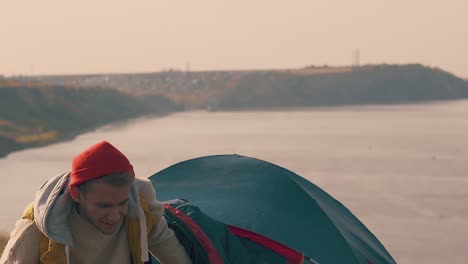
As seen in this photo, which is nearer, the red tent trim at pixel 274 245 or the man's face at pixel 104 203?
the man's face at pixel 104 203

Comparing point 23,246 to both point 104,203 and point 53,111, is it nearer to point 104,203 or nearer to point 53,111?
point 104,203

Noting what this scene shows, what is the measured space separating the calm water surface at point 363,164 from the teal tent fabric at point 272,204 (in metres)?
6.16

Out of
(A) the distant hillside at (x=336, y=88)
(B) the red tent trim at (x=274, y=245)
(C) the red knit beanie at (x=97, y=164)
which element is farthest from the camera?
(A) the distant hillside at (x=336, y=88)

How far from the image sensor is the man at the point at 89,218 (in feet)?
8.36

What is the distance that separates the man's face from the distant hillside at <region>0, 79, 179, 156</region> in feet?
102

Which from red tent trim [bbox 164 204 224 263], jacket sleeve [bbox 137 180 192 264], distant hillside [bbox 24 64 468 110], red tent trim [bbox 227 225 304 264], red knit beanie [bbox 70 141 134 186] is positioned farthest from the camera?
distant hillside [bbox 24 64 468 110]

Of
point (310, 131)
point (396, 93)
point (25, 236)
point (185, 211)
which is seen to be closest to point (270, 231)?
point (185, 211)

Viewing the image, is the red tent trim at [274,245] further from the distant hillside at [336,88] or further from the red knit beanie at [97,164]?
the distant hillside at [336,88]

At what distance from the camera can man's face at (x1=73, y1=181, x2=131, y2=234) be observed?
2.54 metres

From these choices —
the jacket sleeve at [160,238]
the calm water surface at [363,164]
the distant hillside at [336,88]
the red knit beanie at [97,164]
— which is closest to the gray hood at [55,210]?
the red knit beanie at [97,164]

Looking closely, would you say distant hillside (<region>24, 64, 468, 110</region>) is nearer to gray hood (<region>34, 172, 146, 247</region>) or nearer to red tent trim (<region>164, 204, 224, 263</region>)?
red tent trim (<region>164, 204, 224, 263</region>)

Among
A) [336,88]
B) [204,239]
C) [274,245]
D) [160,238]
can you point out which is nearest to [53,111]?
[274,245]

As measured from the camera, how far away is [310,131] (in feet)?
128

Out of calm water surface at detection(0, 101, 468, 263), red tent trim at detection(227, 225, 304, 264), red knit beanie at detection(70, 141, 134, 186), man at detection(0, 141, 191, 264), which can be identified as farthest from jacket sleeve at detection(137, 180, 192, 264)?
calm water surface at detection(0, 101, 468, 263)
